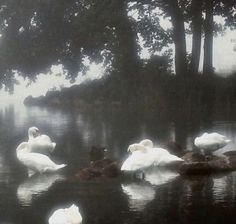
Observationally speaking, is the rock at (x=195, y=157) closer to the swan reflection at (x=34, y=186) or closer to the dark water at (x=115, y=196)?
the dark water at (x=115, y=196)

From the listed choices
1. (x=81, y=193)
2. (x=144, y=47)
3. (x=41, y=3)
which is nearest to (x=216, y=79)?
(x=144, y=47)

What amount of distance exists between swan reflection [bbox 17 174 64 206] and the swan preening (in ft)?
7.26

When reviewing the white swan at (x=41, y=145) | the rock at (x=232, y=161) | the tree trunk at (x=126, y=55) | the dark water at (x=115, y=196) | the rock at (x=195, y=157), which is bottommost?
the dark water at (x=115, y=196)

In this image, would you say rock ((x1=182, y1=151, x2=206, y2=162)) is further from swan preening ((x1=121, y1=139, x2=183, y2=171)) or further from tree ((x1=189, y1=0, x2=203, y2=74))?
tree ((x1=189, y1=0, x2=203, y2=74))

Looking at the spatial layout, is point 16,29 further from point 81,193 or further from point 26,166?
point 81,193

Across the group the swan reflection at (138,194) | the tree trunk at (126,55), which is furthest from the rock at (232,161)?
the tree trunk at (126,55)

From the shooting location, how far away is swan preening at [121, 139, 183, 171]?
63.6 ft

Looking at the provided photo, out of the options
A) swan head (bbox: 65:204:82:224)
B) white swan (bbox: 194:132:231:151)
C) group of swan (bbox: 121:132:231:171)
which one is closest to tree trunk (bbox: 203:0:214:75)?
white swan (bbox: 194:132:231:151)

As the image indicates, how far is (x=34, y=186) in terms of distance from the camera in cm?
1866

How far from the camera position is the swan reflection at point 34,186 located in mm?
16953

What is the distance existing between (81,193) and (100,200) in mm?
1057

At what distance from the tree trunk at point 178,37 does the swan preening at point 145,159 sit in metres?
34.0

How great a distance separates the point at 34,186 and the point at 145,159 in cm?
356

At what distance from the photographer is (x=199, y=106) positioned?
5184cm
